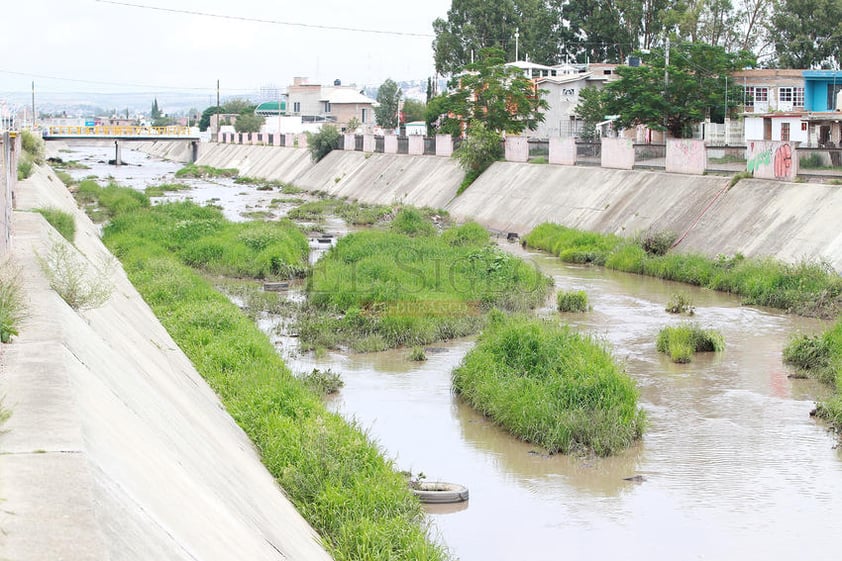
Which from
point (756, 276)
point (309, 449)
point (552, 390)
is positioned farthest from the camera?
point (756, 276)

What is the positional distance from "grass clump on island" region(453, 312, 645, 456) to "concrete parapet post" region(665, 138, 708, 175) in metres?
19.1

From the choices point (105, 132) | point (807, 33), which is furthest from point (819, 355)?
point (105, 132)

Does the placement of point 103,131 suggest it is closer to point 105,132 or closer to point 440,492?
point 105,132

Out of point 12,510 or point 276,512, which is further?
point 276,512

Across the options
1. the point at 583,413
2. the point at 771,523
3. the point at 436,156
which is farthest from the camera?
the point at 436,156

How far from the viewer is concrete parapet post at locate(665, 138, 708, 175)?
33.9 metres

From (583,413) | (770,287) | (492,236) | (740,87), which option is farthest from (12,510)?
(740,87)

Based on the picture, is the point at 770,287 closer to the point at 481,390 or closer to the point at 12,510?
the point at 481,390

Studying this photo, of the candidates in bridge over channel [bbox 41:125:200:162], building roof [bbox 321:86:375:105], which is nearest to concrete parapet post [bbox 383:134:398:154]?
bridge over channel [bbox 41:125:200:162]

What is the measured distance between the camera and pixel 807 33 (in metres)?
72.4

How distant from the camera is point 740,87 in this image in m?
56.6

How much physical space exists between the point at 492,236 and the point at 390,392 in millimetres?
22520

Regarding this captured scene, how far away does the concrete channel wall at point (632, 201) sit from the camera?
2619 cm

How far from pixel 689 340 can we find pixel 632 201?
1665 cm
